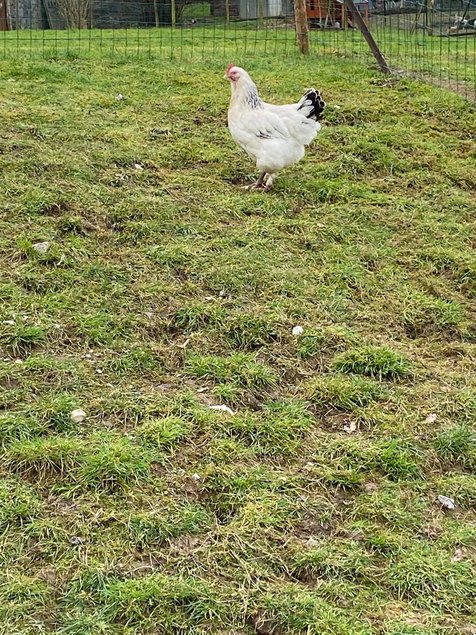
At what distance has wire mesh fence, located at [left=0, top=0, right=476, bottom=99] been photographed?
34.7 feet

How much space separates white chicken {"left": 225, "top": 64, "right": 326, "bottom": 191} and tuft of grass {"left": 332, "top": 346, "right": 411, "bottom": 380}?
2.32 metres

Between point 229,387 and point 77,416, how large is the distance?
27.6 inches

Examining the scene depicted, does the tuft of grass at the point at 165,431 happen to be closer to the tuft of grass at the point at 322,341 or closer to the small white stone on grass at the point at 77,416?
the small white stone on grass at the point at 77,416

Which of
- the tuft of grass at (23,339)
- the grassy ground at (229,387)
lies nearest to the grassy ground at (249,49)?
the grassy ground at (229,387)

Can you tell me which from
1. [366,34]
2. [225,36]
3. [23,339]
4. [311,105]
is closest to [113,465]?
[23,339]

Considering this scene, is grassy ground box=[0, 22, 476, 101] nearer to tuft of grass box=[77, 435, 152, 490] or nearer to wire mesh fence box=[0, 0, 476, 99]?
wire mesh fence box=[0, 0, 476, 99]

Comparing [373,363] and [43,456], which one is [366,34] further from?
[43,456]

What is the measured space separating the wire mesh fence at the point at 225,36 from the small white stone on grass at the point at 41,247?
586 cm

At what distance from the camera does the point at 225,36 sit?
13305 mm

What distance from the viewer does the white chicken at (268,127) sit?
5703 mm

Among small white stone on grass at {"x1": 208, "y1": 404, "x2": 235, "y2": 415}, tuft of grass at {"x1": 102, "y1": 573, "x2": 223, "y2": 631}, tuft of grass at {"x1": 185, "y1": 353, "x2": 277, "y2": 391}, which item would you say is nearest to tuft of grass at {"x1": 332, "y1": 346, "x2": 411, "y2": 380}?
tuft of grass at {"x1": 185, "y1": 353, "x2": 277, "y2": 391}

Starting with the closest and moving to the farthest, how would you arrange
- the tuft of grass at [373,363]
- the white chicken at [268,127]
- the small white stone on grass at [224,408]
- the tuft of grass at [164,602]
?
the tuft of grass at [164,602], the small white stone on grass at [224,408], the tuft of grass at [373,363], the white chicken at [268,127]

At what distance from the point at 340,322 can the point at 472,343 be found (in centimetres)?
72

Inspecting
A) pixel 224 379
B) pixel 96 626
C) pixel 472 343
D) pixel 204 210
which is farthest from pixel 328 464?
pixel 204 210
